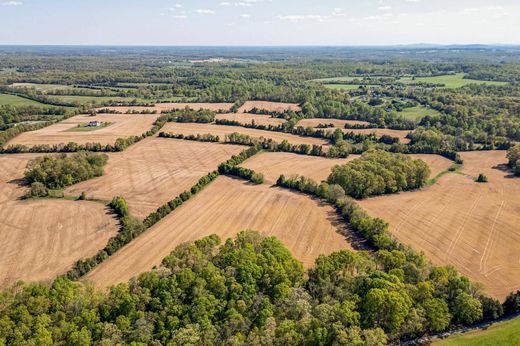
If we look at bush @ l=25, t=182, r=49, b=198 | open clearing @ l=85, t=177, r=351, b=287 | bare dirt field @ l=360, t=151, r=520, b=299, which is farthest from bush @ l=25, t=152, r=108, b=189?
bare dirt field @ l=360, t=151, r=520, b=299

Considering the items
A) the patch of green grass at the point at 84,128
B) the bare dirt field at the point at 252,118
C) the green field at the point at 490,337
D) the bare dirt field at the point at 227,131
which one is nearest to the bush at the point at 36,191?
the bare dirt field at the point at 227,131

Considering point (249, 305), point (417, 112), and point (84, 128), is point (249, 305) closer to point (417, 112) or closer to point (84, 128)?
point (84, 128)

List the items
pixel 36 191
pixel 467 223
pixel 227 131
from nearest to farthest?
pixel 467 223 < pixel 36 191 < pixel 227 131

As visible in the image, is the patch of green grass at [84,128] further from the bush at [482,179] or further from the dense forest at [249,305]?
the bush at [482,179]

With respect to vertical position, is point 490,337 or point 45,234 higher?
point 490,337

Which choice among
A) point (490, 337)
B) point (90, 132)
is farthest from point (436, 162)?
point (90, 132)

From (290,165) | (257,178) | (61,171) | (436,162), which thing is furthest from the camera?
(436,162)
